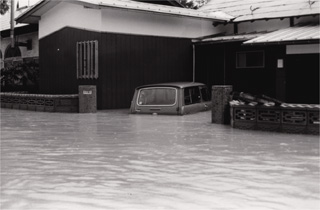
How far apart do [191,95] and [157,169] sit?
32.4 ft

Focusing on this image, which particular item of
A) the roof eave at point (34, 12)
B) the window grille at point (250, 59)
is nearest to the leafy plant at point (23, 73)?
the roof eave at point (34, 12)

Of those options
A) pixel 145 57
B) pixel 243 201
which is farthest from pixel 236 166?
pixel 145 57

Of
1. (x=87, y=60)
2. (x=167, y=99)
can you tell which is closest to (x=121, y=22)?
(x=87, y=60)

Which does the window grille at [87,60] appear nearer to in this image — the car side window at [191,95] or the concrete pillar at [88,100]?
the concrete pillar at [88,100]

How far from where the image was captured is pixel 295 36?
17.7 m

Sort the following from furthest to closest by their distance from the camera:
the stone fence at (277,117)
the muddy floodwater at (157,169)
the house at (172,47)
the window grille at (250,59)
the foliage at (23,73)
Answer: the foliage at (23,73) → the window grille at (250,59) → the house at (172,47) → the stone fence at (277,117) → the muddy floodwater at (157,169)

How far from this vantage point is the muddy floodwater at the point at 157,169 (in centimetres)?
Answer: 579

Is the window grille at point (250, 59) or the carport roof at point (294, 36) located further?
the window grille at point (250, 59)

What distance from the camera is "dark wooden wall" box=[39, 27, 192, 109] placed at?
2008cm

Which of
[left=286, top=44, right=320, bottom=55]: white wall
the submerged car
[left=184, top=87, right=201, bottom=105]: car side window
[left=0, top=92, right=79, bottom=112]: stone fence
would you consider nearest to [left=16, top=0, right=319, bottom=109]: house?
[left=286, top=44, right=320, bottom=55]: white wall

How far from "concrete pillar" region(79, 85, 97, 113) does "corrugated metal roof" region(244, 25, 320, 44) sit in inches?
234

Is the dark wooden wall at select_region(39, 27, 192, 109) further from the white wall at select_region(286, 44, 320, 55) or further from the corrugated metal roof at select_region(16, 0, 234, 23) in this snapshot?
the white wall at select_region(286, 44, 320, 55)

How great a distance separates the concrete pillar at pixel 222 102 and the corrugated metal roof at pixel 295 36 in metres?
4.36

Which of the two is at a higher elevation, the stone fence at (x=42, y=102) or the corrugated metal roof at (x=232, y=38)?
the corrugated metal roof at (x=232, y=38)
